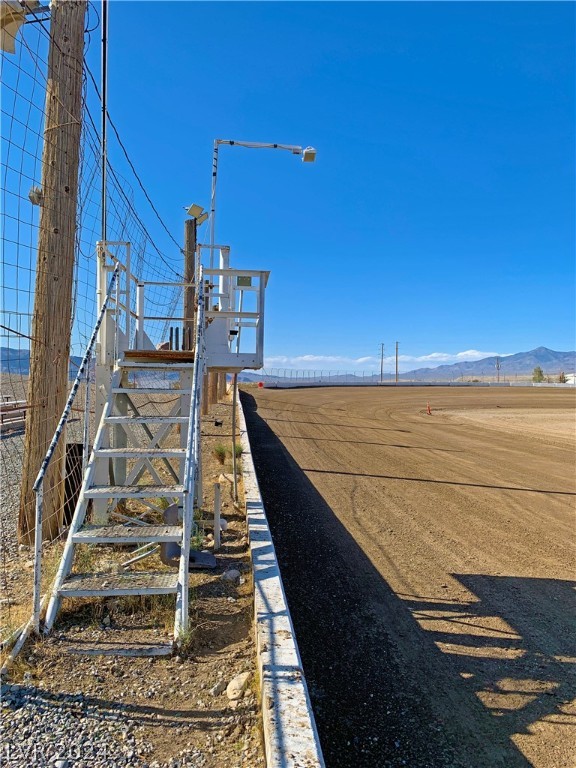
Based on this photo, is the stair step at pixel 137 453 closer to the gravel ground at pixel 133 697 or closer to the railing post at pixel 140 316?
the gravel ground at pixel 133 697

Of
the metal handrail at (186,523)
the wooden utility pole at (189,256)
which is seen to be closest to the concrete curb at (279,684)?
the metal handrail at (186,523)

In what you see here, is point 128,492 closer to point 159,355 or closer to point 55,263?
point 159,355

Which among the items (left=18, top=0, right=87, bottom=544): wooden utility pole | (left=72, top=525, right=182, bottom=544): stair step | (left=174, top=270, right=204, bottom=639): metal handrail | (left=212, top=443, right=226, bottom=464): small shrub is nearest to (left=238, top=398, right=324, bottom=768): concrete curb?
(left=174, top=270, right=204, bottom=639): metal handrail

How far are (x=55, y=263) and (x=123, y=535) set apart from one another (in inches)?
123

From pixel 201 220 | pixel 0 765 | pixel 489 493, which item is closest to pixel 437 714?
pixel 0 765

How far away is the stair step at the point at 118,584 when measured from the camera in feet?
12.9

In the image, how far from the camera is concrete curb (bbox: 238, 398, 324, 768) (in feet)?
8.20

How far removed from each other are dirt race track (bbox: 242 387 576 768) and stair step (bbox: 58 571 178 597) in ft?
3.99

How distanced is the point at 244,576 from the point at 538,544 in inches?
158

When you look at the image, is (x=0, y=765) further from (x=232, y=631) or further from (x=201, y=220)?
(x=201, y=220)

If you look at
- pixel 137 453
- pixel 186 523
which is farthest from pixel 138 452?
pixel 186 523

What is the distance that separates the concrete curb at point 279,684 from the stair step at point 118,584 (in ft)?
2.40

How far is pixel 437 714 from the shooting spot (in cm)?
338

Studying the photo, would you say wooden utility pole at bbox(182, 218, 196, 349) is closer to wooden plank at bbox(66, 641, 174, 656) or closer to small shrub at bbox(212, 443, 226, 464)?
small shrub at bbox(212, 443, 226, 464)
